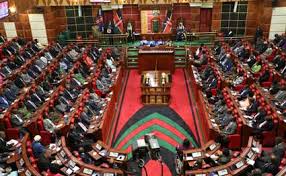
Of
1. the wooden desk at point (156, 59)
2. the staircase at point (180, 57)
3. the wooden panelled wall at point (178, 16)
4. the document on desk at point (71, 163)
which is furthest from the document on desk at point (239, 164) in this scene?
the wooden panelled wall at point (178, 16)

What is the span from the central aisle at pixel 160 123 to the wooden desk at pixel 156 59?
2098mm

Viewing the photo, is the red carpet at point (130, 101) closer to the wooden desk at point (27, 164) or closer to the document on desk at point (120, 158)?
the document on desk at point (120, 158)

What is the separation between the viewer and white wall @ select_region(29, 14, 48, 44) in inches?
703

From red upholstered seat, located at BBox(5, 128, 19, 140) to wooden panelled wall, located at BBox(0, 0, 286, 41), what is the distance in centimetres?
914

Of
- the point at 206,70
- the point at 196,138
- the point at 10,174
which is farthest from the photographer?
the point at 206,70

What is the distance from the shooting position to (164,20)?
18547 mm

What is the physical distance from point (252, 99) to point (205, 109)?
158 cm

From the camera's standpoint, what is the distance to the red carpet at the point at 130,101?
11766mm

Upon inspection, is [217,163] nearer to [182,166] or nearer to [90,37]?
[182,166]

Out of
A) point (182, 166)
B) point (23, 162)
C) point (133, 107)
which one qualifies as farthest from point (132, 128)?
point (23, 162)

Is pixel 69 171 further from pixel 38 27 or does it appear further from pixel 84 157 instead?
pixel 38 27

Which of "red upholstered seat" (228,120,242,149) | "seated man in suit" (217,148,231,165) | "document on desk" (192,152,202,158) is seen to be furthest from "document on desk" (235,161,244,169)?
"red upholstered seat" (228,120,242,149)

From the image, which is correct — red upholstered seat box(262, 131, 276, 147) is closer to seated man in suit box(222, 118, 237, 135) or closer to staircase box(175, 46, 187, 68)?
seated man in suit box(222, 118, 237, 135)

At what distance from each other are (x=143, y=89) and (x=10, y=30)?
381 inches
